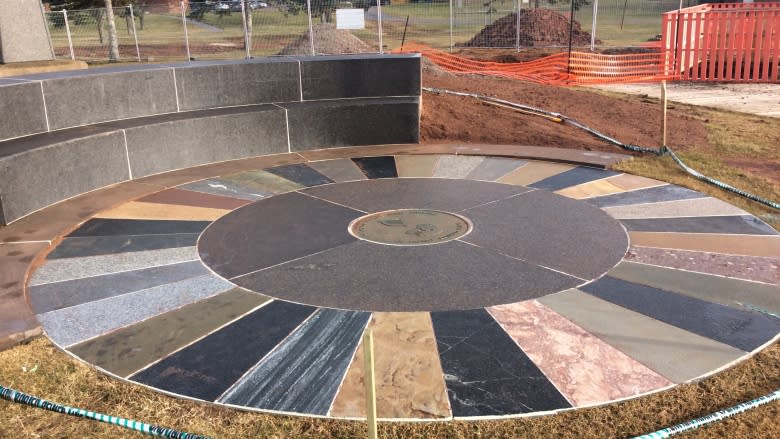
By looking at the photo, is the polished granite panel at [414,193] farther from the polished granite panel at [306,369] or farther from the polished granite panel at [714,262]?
the polished granite panel at [306,369]

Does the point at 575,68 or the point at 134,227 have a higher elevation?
the point at 575,68

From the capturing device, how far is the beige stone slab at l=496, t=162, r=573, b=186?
7.91 m

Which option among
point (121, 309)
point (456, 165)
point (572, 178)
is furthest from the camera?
point (456, 165)

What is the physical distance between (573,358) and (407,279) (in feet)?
5.03

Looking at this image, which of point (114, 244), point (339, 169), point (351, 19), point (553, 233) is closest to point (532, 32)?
point (351, 19)

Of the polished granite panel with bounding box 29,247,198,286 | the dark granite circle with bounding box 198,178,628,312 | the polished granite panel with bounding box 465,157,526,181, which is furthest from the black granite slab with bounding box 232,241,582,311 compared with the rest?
the polished granite panel with bounding box 465,157,526,181

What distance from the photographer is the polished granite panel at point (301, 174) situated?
8.05 m

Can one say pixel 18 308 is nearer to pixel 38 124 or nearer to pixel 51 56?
pixel 38 124

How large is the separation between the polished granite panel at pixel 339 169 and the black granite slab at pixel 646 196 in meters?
2.82

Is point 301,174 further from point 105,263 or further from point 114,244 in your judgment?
point 105,263

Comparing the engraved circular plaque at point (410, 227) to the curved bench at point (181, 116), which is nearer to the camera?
the engraved circular plaque at point (410, 227)

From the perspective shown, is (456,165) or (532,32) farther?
(532,32)

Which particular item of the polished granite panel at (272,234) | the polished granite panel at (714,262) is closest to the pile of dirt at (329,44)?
the polished granite panel at (272,234)

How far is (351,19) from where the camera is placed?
20578 millimetres
